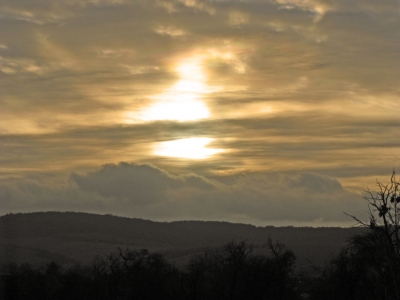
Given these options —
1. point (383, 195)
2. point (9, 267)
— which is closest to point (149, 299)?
point (9, 267)

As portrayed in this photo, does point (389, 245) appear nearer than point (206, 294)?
Yes

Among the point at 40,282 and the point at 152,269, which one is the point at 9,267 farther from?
the point at 152,269

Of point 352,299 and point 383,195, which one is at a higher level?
point 383,195

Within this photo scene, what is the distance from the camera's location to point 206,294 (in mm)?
107625

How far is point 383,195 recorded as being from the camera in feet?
87.4

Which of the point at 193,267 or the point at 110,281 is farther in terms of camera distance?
the point at 193,267

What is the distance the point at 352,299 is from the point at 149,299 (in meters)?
36.9

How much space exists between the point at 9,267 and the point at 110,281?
16.8 meters

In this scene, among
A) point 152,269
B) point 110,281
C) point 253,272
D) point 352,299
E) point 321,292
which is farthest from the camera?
point 152,269

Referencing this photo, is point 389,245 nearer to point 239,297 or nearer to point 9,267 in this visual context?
point 239,297

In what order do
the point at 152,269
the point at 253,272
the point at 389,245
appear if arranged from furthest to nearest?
the point at 152,269 < the point at 253,272 < the point at 389,245

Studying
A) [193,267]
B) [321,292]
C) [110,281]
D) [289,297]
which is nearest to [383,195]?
[321,292]

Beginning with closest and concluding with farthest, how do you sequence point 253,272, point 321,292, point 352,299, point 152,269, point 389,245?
point 389,245 → point 352,299 → point 321,292 → point 253,272 → point 152,269

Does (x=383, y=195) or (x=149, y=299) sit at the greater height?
(x=383, y=195)
